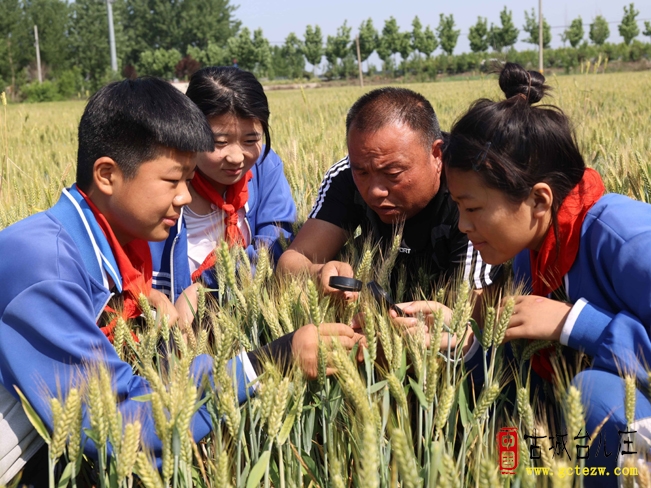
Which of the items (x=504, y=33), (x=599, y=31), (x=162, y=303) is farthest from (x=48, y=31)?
(x=162, y=303)

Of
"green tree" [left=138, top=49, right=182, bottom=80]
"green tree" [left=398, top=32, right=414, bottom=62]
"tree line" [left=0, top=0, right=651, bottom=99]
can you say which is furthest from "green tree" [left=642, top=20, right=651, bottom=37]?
"green tree" [left=138, top=49, right=182, bottom=80]

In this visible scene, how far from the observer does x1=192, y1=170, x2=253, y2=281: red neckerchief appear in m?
2.34

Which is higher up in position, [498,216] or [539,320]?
[498,216]

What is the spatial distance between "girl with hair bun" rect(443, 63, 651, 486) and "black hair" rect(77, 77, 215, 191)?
0.68 m

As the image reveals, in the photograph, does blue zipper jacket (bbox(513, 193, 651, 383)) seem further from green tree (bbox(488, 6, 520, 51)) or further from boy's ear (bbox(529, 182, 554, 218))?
green tree (bbox(488, 6, 520, 51))

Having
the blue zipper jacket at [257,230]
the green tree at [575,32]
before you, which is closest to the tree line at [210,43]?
the green tree at [575,32]

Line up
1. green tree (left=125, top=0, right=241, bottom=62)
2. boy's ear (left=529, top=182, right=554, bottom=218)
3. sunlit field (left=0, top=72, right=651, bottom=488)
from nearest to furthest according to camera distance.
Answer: sunlit field (left=0, top=72, right=651, bottom=488) → boy's ear (left=529, top=182, right=554, bottom=218) → green tree (left=125, top=0, right=241, bottom=62)

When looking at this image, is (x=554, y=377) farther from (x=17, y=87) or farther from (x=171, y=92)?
(x=17, y=87)

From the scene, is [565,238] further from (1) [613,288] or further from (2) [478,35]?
(2) [478,35]

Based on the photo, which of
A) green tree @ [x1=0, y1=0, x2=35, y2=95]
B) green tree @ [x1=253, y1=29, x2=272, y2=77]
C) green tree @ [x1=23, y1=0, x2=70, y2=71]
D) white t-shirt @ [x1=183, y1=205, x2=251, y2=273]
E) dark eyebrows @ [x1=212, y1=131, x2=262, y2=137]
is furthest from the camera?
green tree @ [x1=253, y1=29, x2=272, y2=77]

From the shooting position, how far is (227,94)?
2.25 m

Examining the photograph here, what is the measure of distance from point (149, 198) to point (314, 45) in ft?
173

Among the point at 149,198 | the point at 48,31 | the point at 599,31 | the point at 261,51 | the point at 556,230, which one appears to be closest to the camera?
the point at 556,230

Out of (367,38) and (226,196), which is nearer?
(226,196)
